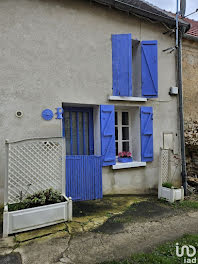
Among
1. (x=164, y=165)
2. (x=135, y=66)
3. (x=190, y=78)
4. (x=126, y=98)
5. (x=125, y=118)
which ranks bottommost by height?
(x=164, y=165)

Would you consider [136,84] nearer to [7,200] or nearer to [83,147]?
[83,147]

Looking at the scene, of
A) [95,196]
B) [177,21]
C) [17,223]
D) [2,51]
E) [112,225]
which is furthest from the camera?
[177,21]

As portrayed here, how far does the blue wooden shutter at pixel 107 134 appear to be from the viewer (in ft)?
15.6

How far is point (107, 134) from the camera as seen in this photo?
15.7 ft

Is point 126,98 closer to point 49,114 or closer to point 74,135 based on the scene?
point 74,135

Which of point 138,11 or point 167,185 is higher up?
point 138,11

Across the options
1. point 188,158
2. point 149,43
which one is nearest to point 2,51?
point 149,43

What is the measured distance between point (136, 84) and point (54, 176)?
360 centimetres

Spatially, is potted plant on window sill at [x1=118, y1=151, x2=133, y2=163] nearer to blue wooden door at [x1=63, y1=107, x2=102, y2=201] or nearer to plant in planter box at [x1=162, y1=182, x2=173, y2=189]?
blue wooden door at [x1=63, y1=107, x2=102, y2=201]

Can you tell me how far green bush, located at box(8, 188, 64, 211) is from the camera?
3.09m

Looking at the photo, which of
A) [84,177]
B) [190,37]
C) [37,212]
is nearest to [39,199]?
[37,212]

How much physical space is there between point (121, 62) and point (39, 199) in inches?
152

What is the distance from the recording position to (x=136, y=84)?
554cm

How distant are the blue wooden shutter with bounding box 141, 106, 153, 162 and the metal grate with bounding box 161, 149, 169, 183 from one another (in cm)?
39
